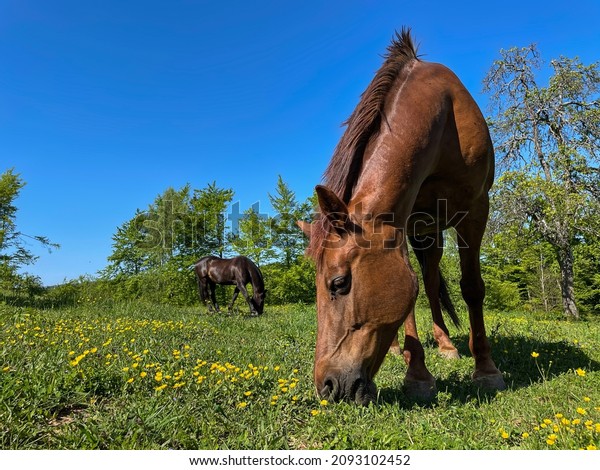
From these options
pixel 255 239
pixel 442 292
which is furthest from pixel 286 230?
pixel 442 292

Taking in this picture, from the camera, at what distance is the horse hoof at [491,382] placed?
3094 millimetres

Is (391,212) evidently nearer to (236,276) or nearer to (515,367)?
(515,367)

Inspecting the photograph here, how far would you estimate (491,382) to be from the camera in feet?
10.3

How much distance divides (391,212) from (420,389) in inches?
54.9

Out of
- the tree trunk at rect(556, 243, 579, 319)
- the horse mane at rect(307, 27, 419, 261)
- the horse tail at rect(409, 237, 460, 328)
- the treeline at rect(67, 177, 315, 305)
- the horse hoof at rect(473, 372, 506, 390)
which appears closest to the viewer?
the horse mane at rect(307, 27, 419, 261)

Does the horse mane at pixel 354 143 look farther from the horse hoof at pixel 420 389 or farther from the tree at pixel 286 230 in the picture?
the tree at pixel 286 230

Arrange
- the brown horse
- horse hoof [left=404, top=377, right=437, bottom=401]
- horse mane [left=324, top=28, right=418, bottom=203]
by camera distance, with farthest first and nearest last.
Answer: horse hoof [left=404, top=377, right=437, bottom=401] → horse mane [left=324, top=28, right=418, bottom=203] → the brown horse

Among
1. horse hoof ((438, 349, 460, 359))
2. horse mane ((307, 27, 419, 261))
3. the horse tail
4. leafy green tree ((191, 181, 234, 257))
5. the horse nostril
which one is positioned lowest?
horse hoof ((438, 349, 460, 359))

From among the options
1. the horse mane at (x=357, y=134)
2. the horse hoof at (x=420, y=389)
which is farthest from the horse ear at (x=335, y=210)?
the horse hoof at (x=420, y=389)

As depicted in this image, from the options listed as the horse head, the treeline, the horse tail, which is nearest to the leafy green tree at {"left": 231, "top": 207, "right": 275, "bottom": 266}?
the treeline

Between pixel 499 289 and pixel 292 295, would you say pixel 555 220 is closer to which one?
pixel 499 289

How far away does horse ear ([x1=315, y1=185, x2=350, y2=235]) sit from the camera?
7.51 ft

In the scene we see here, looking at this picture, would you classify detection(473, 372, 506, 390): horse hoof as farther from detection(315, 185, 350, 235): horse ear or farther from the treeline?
the treeline
